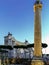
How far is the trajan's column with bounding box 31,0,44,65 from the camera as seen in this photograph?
19.3 metres

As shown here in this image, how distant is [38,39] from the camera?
19.4m

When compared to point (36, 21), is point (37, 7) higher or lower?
higher

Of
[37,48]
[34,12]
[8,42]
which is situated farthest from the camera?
[8,42]

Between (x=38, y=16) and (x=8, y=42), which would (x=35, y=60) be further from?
(x=8, y=42)

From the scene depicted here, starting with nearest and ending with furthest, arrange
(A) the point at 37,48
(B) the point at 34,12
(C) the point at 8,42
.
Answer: (A) the point at 37,48 < (B) the point at 34,12 < (C) the point at 8,42

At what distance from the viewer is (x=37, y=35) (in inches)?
766

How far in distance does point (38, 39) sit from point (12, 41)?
3031cm

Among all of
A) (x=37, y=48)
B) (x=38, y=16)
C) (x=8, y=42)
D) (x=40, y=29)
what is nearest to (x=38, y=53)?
(x=37, y=48)

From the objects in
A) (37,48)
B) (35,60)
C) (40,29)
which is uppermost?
(40,29)

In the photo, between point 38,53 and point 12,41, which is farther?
point 12,41

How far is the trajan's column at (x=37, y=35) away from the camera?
63.3 feet

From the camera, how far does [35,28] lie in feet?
64.7

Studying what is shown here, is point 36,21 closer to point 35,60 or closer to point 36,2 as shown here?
point 36,2

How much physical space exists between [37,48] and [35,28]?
211cm
